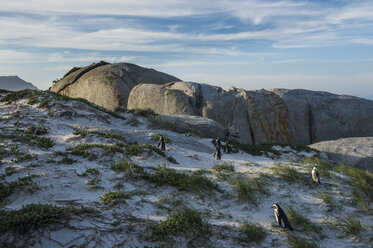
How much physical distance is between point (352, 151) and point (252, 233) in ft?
43.1

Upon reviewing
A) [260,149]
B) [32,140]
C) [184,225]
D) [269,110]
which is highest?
[269,110]

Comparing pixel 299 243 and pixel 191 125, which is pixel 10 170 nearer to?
pixel 299 243

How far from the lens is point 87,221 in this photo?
5672mm

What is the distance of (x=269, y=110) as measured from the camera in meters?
24.1

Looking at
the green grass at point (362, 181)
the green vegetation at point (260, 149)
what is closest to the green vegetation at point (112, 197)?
the green grass at point (362, 181)

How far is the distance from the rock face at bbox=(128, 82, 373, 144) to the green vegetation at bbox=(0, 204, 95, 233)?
1690 cm

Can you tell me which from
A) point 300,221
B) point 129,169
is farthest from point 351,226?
point 129,169

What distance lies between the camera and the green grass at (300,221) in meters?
6.59

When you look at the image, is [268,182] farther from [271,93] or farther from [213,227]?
[271,93]

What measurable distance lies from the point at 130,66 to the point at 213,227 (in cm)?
2546

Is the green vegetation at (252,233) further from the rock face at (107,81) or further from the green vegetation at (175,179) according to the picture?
the rock face at (107,81)

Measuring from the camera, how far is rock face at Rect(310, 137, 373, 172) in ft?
51.9

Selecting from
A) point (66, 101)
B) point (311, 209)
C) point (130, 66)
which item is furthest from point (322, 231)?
point (130, 66)

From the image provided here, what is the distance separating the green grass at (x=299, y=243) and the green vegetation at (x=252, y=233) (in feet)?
1.73
